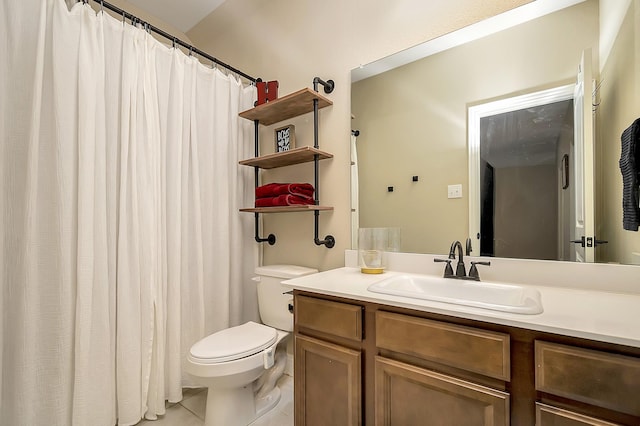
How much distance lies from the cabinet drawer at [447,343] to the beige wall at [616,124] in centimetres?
67

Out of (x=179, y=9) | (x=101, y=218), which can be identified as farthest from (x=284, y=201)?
(x=179, y=9)

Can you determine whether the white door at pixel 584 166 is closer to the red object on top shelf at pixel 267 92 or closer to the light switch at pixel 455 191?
the light switch at pixel 455 191

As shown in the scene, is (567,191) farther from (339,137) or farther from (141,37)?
(141,37)

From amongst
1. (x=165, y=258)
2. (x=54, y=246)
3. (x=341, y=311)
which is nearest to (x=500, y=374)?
(x=341, y=311)

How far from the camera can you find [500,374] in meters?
0.81

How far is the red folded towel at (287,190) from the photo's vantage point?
5.73ft

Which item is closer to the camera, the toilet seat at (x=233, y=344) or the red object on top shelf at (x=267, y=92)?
the toilet seat at (x=233, y=344)

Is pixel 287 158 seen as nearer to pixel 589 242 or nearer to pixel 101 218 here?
pixel 101 218

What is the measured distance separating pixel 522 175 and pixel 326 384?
3.99ft

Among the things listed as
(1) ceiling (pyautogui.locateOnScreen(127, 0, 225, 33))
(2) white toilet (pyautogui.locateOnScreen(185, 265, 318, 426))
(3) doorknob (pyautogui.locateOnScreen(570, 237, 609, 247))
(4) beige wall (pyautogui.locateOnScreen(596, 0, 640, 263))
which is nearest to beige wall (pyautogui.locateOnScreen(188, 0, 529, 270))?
(1) ceiling (pyautogui.locateOnScreen(127, 0, 225, 33))

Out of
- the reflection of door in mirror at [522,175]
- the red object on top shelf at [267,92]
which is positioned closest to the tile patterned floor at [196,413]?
the reflection of door in mirror at [522,175]

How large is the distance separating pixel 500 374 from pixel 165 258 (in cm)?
164

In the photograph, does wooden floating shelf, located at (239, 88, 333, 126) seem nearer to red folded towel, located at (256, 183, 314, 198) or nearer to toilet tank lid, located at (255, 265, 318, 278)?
red folded towel, located at (256, 183, 314, 198)

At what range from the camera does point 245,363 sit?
4.54 ft
